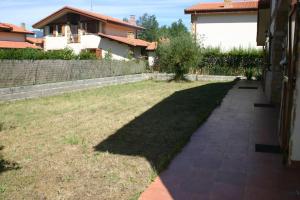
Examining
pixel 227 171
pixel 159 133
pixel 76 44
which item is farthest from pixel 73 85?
pixel 76 44

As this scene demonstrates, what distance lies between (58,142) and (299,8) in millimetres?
4588

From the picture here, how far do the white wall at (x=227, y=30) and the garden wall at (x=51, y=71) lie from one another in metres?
9.55

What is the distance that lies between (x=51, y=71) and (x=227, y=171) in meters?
11.7

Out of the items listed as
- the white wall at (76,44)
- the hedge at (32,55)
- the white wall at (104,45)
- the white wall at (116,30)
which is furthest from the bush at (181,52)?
the white wall at (116,30)

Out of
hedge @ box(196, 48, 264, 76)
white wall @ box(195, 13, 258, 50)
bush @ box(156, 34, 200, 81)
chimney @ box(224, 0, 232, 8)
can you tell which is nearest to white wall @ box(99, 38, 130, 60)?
white wall @ box(195, 13, 258, 50)

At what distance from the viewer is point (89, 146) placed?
5.81 meters

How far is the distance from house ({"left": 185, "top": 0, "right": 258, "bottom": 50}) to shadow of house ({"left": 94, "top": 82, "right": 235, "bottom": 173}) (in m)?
17.9

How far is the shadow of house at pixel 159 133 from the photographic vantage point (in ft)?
17.5

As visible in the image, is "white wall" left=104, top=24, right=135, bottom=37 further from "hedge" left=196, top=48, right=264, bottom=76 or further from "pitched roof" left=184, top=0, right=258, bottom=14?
"hedge" left=196, top=48, right=264, bottom=76

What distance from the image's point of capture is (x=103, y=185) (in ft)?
13.3

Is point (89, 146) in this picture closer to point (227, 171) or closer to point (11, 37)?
point (227, 171)

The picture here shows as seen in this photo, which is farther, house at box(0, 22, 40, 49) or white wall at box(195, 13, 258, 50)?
house at box(0, 22, 40, 49)

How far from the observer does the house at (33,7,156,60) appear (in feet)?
101

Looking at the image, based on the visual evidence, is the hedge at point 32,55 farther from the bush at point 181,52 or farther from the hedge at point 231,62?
the hedge at point 231,62
